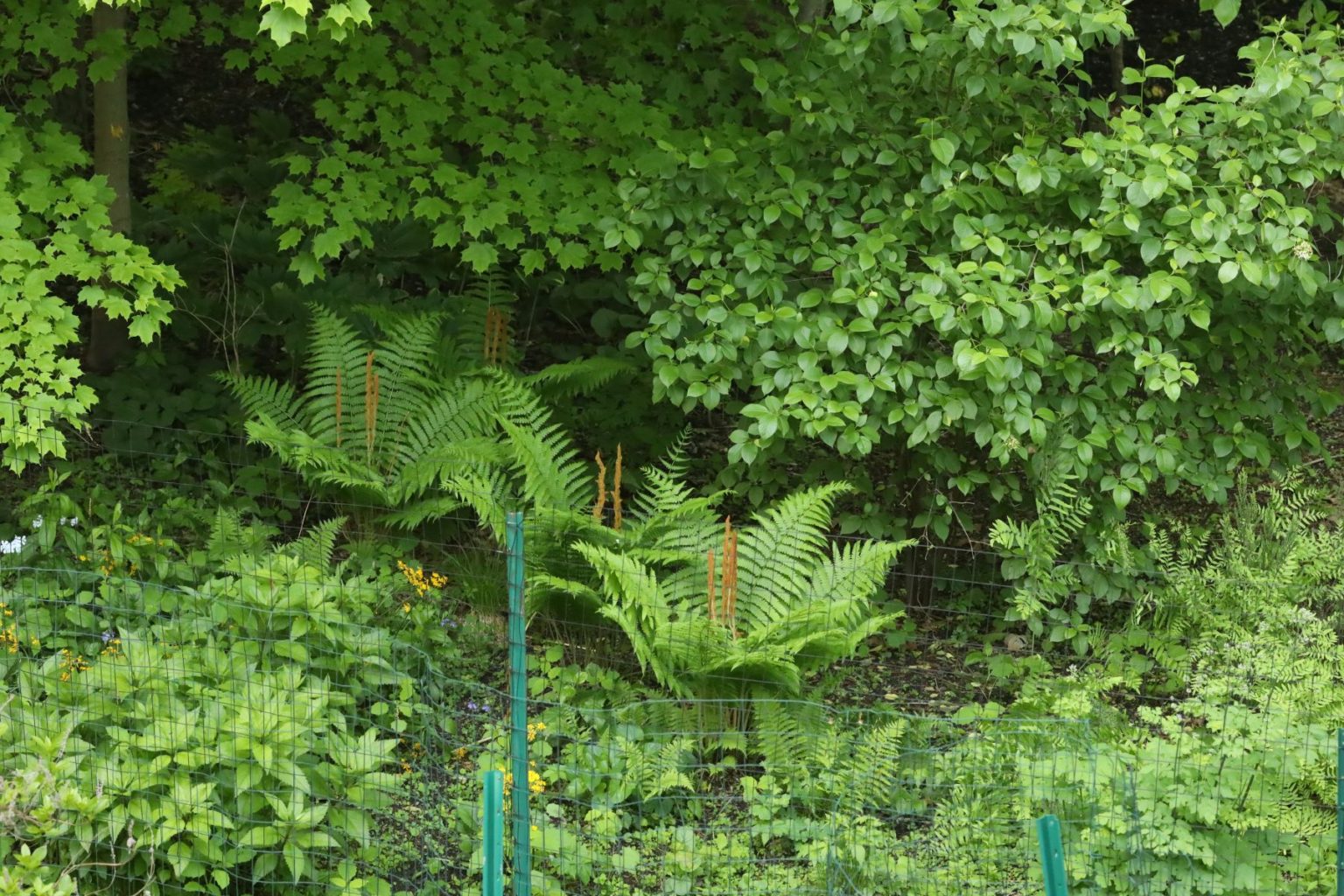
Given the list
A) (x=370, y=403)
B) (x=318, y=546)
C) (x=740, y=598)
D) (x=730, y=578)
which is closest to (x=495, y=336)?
(x=370, y=403)

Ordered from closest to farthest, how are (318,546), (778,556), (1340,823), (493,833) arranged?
(493,833) → (1340,823) → (778,556) → (318,546)

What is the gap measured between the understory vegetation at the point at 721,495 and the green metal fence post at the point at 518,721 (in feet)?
0.10

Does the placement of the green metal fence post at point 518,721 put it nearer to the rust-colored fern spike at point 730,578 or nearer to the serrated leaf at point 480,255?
the rust-colored fern spike at point 730,578

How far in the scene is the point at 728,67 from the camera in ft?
23.1

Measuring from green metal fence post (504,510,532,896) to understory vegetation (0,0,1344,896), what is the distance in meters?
0.03

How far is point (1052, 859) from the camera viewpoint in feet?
11.6

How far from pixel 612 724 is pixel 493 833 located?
1.48m

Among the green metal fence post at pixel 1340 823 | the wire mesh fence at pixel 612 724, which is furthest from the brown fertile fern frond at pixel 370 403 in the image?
the green metal fence post at pixel 1340 823

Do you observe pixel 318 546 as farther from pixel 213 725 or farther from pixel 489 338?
pixel 489 338

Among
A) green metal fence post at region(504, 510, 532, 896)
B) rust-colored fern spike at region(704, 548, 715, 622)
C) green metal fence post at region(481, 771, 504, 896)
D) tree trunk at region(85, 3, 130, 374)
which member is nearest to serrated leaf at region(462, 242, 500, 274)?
rust-colored fern spike at region(704, 548, 715, 622)

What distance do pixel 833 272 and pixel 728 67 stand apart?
173 centimetres

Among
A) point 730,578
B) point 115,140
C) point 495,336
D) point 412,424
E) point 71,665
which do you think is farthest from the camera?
point 495,336

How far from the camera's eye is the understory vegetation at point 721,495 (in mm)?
4332

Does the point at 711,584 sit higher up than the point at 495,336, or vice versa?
the point at 495,336
